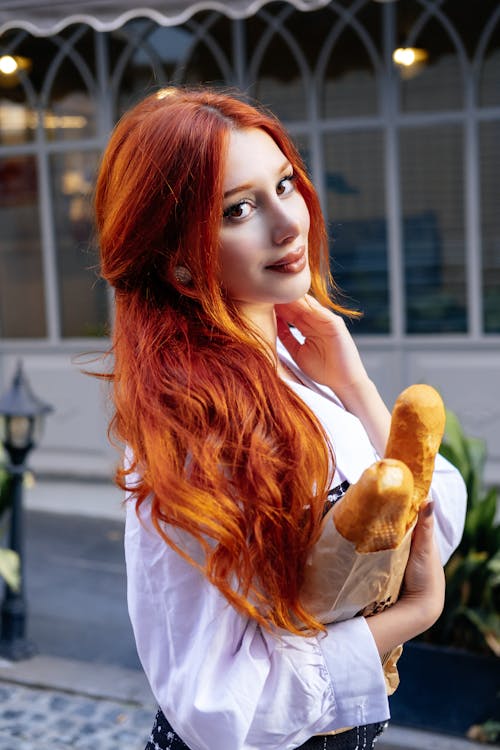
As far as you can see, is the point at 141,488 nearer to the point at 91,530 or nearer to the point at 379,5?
the point at 91,530

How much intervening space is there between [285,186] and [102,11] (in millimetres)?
4575

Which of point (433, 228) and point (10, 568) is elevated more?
point (433, 228)

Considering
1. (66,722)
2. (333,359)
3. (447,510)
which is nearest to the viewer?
(447,510)

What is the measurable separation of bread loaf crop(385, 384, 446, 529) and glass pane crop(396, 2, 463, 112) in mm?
5198

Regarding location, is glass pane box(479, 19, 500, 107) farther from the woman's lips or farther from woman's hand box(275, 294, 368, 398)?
the woman's lips

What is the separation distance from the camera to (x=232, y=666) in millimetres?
1308

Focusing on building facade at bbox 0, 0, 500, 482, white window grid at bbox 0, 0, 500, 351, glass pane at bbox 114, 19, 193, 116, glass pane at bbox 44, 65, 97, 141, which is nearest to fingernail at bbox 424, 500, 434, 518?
building facade at bbox 0, 0, 500, 482

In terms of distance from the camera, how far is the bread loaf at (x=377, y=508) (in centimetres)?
120

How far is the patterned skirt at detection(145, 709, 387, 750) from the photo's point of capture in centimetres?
146

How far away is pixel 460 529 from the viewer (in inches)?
61.6

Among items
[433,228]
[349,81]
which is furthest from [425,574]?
[349,81]

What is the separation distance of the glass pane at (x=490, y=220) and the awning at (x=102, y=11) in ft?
5.70

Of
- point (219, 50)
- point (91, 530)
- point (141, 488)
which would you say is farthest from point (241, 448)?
point (219, 50)

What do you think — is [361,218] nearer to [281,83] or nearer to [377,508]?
[281,83]
